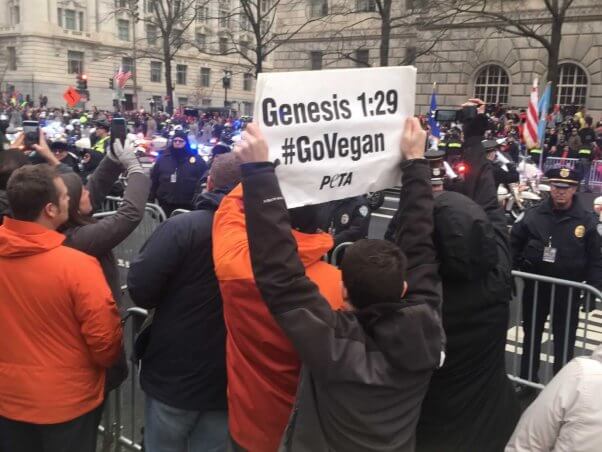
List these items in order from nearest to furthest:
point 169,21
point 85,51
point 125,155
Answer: point 125,155
point 169,21
point 85,51

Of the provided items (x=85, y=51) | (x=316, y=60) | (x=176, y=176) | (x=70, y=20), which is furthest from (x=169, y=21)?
(x=70, y=20)

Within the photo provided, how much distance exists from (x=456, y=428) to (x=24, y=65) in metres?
67.0

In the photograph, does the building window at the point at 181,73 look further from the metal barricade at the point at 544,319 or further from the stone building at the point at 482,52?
the metal barricade at the point at 544,319

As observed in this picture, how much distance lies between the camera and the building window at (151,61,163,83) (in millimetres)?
70000

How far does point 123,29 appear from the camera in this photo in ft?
223

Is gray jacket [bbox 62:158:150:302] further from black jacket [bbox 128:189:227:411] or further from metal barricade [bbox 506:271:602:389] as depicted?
metal barricade [bbox 506:271:602:389]

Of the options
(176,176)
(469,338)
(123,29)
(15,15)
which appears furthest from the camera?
(123,29)

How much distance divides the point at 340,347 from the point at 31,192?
1511 mm

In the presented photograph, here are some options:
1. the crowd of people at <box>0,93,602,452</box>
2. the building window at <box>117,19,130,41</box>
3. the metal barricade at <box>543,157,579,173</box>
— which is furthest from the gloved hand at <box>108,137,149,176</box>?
the building window at <box>117,19,130,41</box>

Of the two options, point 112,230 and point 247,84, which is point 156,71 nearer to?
point 247,84

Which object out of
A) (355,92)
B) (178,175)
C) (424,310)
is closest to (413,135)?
(355,92)

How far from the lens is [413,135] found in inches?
90.9

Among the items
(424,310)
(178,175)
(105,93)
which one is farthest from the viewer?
(105,93)

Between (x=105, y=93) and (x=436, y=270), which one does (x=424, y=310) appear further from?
(x=105, y=93)
